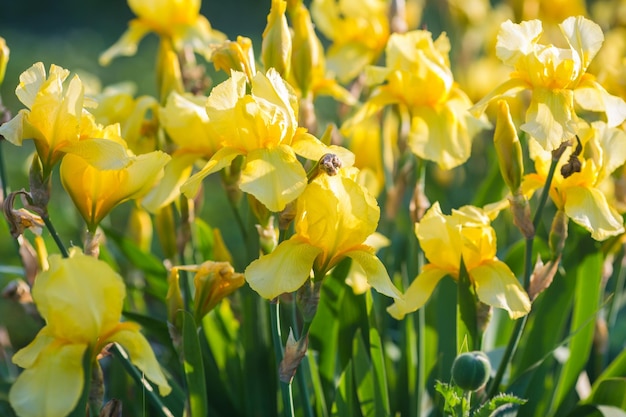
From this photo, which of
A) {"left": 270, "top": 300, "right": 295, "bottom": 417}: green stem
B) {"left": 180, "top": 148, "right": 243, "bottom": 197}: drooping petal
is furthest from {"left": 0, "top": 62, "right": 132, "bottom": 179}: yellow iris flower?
{"left": 270, "top": 300, "right": 295, "bottom": 417}: green stem

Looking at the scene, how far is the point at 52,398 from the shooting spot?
1.08 meters

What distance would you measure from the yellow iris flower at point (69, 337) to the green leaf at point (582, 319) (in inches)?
37.9

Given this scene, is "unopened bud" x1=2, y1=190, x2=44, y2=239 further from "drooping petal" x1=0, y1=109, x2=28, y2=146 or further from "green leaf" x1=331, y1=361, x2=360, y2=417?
"green leaf" x1=331, y1=361, x2=360, y2=417

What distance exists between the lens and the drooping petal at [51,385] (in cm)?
107

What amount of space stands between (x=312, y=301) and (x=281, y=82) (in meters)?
0.36

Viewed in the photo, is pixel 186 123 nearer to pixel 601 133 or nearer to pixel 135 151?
pixel 135 151

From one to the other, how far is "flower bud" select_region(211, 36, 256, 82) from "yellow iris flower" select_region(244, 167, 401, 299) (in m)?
0.30

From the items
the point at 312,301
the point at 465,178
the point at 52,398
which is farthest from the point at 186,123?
the point at 465,178

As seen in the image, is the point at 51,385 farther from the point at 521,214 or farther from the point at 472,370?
the point at 521,214

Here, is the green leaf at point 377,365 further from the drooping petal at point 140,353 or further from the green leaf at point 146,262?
the green leaf at point 146,262

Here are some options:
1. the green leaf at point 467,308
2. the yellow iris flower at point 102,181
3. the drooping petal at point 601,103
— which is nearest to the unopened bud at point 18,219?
the yellow iris flower at point 102,181

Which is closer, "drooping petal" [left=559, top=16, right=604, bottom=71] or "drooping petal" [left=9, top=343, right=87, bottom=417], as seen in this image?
"drooping petal" [left=9, top=343, right=87, bottom=417]

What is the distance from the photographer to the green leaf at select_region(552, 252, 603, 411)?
1.70m

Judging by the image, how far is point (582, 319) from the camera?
1729mm
